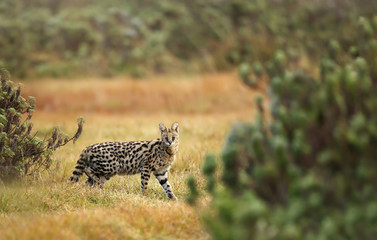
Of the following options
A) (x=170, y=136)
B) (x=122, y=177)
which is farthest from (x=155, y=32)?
(x=170, y=136)

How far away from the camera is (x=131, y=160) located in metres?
6.72

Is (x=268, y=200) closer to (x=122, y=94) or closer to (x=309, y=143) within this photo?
(x=309, y=143)

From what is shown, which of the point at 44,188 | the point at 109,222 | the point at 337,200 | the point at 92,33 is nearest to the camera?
the point at 337,200

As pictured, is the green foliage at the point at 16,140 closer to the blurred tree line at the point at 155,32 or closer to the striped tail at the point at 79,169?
the striped tail at the point at 79,169

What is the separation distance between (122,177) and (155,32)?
16.4 meters

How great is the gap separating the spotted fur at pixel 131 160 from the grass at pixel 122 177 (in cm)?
21

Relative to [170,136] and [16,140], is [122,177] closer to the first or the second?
[170,136]

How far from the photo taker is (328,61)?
3561 mm

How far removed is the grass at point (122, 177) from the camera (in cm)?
461

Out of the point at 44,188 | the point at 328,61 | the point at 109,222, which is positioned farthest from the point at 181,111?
the point at 328,61

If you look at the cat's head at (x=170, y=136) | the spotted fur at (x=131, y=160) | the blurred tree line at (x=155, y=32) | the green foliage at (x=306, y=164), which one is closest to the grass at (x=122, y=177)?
the spotted fur at (x=131, y=160)

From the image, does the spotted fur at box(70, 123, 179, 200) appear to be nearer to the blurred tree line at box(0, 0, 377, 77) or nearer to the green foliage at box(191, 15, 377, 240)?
the green foliage at box(191, 15, 377, 240)

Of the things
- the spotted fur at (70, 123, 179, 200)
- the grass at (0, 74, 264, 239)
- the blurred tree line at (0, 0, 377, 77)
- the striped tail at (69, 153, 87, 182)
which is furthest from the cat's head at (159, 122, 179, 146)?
the blurred tree line at (0, 0, 377, 77)

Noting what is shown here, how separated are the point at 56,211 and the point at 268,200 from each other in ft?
9.64
